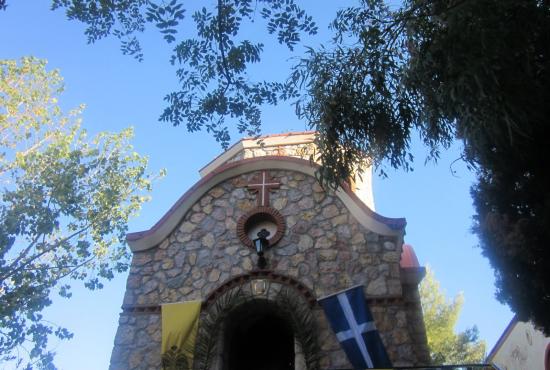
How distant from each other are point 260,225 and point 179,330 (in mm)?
2119

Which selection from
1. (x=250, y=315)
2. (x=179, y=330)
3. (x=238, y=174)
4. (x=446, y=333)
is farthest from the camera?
(x=446, y=333)

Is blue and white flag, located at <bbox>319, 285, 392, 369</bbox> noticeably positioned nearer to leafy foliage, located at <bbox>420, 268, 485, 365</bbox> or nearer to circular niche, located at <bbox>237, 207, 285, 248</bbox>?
circular niche, located at <bbox>237, 207, 285, 248</bbox>

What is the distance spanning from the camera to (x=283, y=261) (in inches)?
298

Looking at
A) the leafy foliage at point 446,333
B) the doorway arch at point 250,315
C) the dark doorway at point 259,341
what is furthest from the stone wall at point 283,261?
the leafy foliage at point 446,333

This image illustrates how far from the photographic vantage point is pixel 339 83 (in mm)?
5867

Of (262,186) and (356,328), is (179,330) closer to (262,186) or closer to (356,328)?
(356,328)

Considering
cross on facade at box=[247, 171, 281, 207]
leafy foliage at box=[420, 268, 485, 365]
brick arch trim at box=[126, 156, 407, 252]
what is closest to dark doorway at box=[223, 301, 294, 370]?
cross on facade at box=[247, 171, 281, 207]

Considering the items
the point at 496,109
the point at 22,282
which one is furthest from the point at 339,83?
the point at 22,282

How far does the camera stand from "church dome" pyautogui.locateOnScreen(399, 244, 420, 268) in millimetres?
7784

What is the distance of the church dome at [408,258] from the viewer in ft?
25.5

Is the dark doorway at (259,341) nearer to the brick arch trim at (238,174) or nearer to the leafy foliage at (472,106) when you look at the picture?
the brick arch trim at (238,174)

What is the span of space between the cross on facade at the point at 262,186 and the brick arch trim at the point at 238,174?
18cm

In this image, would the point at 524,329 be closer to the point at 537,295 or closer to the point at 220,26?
the point at 537,295

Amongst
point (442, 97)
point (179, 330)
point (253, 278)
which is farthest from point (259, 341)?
point (442, 97)
